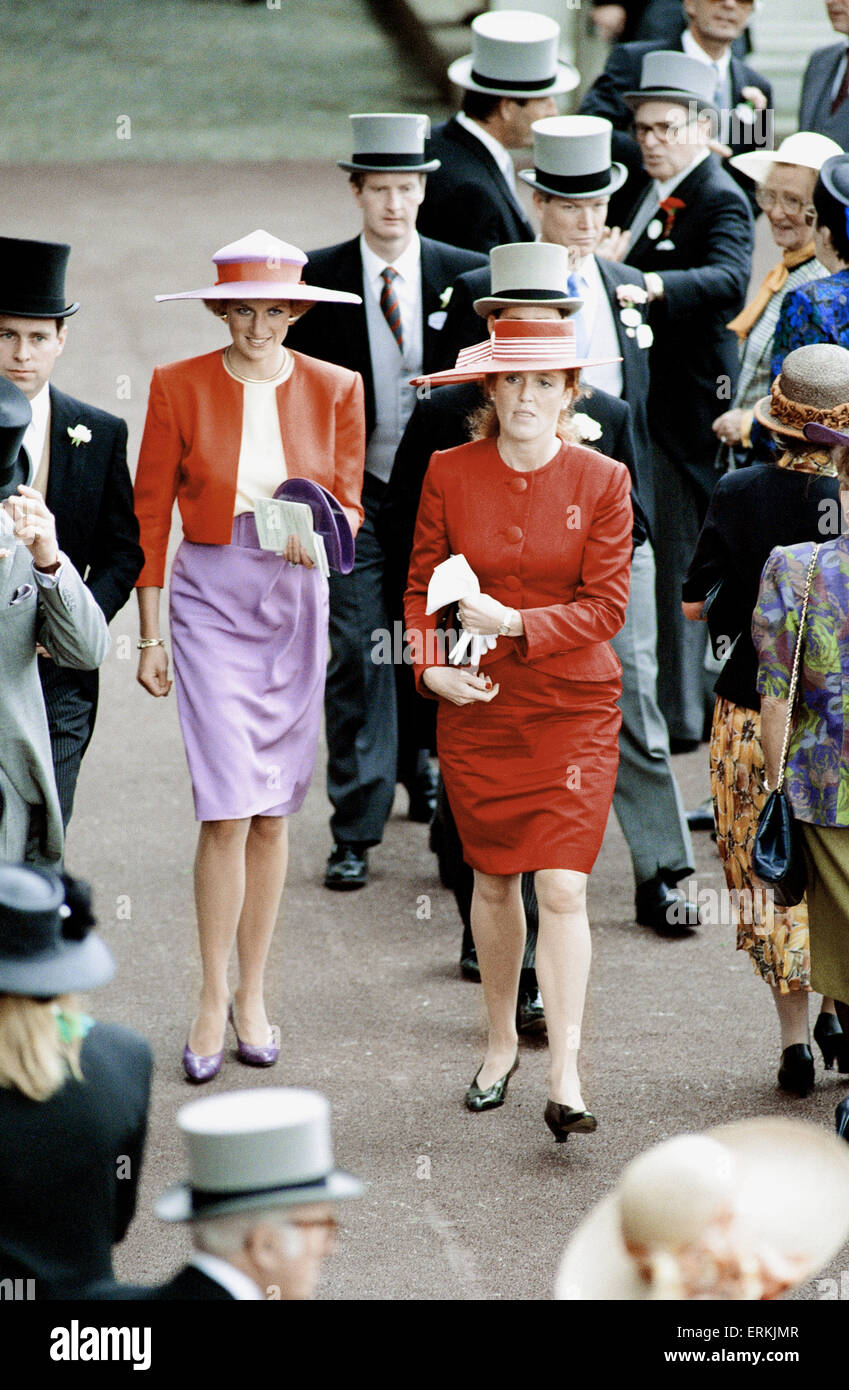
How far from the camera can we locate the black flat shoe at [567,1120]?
16.1 ft

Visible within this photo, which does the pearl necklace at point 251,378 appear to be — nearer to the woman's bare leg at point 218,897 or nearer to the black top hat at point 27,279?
the black top hat at point 27,279

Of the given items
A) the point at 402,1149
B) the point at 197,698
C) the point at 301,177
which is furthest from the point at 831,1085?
the point at 301,177

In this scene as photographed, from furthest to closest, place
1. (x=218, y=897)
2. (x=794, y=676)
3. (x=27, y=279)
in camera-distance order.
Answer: (x=218, y=897), (x=27, y=279), (x=794, y=676)

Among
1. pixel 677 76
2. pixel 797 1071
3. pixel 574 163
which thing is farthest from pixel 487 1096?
pixel 677 76

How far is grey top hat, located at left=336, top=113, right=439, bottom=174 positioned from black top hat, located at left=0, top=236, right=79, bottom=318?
76.0 inches

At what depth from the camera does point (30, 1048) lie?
9.71 ft

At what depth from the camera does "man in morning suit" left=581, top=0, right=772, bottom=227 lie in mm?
9117

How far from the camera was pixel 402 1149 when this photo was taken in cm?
506

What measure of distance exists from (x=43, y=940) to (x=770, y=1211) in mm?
1075

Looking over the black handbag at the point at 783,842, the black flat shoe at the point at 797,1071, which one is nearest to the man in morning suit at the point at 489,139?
the black flat shoe at the point at 797,1071

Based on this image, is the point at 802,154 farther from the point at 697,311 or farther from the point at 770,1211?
the point at 770,1211

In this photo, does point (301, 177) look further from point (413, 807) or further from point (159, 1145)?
point (159, 1145)

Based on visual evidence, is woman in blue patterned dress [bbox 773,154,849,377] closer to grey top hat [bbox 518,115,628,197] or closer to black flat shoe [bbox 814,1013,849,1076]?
grey top hat [bbox 518,115,628,197]
